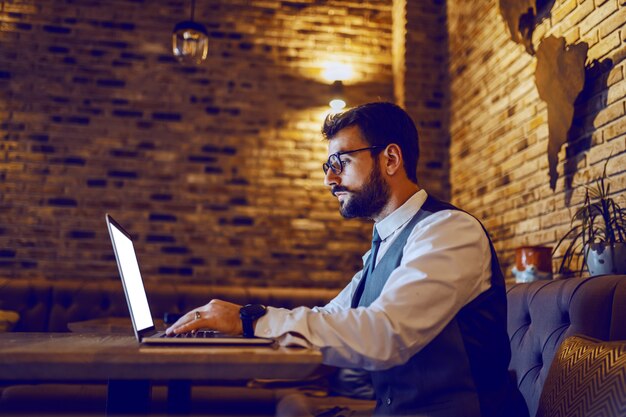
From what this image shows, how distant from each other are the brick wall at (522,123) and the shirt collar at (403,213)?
1.16 m

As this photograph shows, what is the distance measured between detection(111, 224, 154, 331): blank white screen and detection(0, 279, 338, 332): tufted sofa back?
70.9 inches

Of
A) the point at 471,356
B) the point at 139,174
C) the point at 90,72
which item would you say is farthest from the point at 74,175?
the point at 471,356

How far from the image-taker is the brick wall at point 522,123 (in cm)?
271

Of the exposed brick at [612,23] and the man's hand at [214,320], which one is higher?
the exposed brick at [612,23]

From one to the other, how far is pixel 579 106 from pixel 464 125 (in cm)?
151

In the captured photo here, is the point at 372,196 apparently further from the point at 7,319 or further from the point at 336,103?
the point at 336,103

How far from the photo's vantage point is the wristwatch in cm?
140

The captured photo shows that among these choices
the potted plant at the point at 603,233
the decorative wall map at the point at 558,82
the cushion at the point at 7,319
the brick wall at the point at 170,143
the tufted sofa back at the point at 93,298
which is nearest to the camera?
the potted plant at the point at 603,233

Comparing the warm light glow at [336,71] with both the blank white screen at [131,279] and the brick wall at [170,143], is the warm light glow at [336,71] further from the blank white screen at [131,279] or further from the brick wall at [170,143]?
the blank white screen at [131,279]

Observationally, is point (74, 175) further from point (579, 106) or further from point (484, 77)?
point (579, 106)

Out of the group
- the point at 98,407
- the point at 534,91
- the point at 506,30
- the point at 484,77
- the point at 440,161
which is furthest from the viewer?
the point at 440,161

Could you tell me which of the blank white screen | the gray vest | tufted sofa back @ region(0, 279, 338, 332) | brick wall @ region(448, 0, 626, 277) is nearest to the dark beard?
the gray vest

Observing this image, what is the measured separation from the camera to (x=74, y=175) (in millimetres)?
4348

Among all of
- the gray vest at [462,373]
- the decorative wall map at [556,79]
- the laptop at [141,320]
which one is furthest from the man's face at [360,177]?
the decorative wall map at [556,79]
